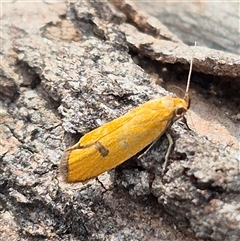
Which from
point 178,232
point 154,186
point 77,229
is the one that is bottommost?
point 77,229

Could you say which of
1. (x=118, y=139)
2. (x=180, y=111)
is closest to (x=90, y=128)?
(x=118, y=139)

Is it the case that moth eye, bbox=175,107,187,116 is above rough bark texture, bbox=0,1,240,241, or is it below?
above

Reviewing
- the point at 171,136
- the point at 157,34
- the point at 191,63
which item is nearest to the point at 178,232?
the point at 171,136

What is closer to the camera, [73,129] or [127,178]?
[127,178]

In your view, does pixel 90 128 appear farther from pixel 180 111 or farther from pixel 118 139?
pixel 180 111

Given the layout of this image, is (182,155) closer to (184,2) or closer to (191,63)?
(191,63)

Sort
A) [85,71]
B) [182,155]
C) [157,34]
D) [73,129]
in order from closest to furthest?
[182,155] → [73,129] → [85,71] → [157,34]
